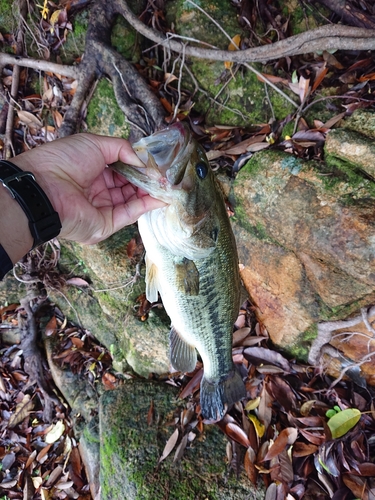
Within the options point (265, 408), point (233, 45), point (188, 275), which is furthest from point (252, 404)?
point (233, 45)

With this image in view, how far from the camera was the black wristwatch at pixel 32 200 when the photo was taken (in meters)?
1.64

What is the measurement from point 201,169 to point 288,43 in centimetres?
171

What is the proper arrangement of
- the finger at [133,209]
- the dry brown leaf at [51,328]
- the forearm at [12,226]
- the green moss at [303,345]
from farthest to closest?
the dry brown leaf at [51,328]
the green moss at [303,345]
the finger at [133,209]
the forearm at [12,226]

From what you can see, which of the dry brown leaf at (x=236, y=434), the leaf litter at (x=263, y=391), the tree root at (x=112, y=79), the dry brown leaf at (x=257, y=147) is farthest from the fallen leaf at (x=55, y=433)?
the dry brown leaf at (x=257, y=147)

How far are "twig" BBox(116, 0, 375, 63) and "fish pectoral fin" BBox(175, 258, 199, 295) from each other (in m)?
1.92

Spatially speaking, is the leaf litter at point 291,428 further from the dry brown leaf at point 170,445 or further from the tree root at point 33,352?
the tree root at point 33,352

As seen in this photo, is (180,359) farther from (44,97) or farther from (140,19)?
(140,19)

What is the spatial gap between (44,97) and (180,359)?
277cm

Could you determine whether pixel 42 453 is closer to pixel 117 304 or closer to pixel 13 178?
pixel 117 304

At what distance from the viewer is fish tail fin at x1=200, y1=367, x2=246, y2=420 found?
2.73m

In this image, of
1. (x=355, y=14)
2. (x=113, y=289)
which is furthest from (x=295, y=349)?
(x=355, y=14)

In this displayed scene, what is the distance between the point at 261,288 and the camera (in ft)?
10.5

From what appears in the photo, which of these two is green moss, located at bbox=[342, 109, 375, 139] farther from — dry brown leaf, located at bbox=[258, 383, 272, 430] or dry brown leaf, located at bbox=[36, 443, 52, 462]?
dry brown leaf, located at bbox=[36, 443, 52, 462]

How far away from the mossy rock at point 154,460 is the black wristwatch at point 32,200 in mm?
2184
